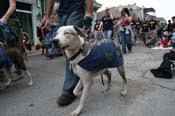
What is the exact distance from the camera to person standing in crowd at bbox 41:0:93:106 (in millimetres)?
4762

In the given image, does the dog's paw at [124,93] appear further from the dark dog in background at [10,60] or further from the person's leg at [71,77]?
the dark dog in background at [10,60]

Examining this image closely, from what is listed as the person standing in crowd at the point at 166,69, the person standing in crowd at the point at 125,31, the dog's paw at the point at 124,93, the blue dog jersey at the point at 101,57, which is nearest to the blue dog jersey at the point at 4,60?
the blue dog jersey at the point at 101,57

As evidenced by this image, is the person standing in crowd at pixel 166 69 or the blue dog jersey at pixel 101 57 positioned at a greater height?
the blue dog jersey at pixel 101 57

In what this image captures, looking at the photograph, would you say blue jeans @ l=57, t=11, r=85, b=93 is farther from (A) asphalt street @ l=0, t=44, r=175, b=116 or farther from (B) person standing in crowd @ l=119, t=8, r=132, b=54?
→ (B) person standing in crowd @ l=119, t=8, r=132, b=54

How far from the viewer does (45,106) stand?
4750 mm

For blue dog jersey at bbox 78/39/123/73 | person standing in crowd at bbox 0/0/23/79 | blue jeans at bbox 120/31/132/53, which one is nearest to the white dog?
blue dog jersey at bbox 78/39/123/73

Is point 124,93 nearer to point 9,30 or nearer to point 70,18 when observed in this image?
point 70,18

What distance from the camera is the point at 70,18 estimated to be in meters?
4.96

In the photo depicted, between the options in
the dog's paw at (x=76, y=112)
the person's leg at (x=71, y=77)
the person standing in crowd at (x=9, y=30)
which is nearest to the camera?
the dog's paw at (x=76, y=112)

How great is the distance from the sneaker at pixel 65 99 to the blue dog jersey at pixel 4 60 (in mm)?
1374

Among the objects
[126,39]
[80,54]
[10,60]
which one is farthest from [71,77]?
[126,39]

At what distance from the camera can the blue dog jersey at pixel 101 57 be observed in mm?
4367

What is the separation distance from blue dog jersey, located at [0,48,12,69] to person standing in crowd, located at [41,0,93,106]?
936 millimetres

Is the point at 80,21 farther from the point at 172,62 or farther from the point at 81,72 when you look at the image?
the point at 172,62
